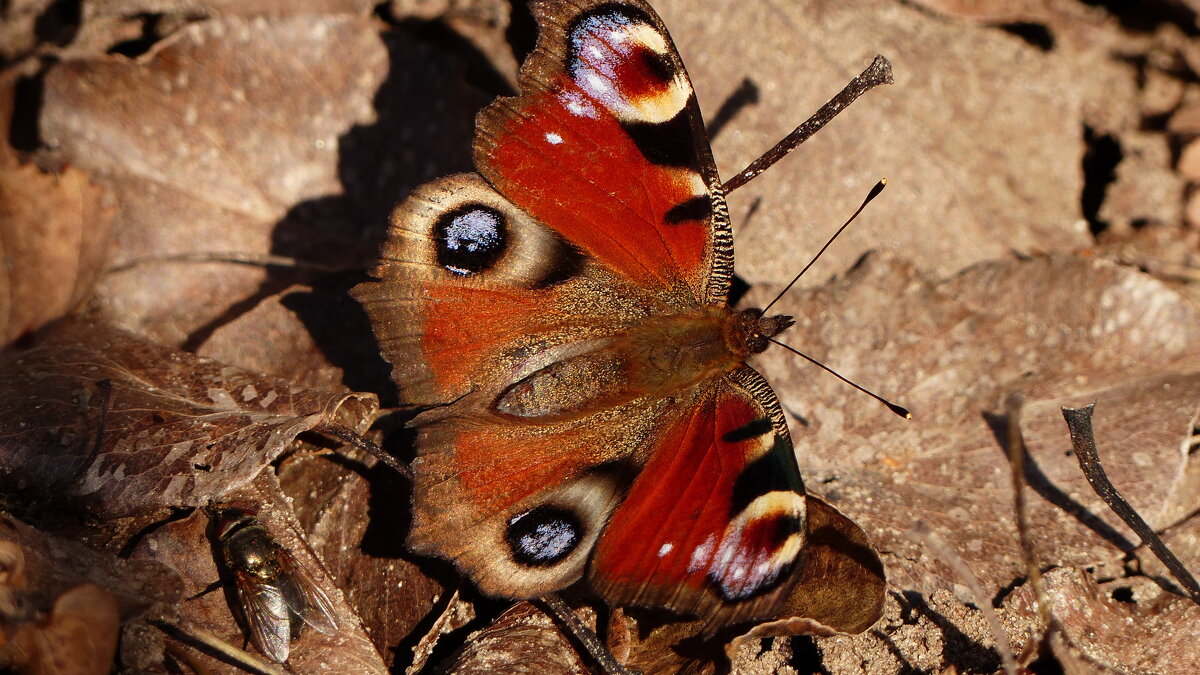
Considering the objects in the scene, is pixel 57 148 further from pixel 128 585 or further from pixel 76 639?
pixel 76 639

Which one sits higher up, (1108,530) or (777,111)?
(777,111)

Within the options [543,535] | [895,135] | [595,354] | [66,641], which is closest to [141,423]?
[66,641]

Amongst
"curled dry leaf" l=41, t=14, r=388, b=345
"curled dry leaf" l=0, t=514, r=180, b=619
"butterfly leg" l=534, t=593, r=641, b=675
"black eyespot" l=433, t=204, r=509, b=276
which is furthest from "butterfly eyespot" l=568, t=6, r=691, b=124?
"curled dry leaf" l=0, t=514, r=180, b=619

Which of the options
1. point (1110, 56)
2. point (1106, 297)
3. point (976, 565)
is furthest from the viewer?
point (1110, 56)

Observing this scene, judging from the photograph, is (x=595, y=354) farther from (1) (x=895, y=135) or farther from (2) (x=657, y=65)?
(1) (x=895, y=135)

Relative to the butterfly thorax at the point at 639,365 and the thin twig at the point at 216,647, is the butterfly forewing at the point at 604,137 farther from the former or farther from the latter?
the thin twig at the point at 216,647

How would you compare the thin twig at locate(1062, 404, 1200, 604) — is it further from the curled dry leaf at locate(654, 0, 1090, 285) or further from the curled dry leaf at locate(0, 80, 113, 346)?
the curled dry leaf at locate(0, 80, 113, 346)

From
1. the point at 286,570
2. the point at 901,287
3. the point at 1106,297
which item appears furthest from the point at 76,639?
the point at 1106,297
